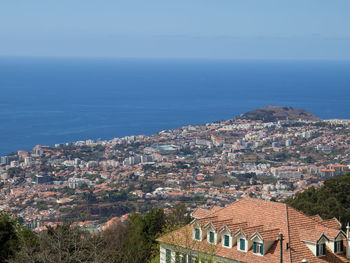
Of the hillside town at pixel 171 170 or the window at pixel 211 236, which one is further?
the hillside town at pixel 171 170

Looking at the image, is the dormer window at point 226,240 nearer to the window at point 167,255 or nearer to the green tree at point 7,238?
the window at point 167,255

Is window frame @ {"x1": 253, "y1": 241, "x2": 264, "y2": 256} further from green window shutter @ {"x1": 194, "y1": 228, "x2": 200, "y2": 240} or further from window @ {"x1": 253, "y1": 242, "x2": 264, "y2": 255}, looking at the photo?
green window shutter @ {"x1": 194, "y1": 228, "x2": 200, "y2": 240}

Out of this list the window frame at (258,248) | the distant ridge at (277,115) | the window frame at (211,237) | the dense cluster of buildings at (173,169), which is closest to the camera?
the window frame at (258,248)

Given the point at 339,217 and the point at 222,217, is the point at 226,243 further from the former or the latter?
the point at 339,217

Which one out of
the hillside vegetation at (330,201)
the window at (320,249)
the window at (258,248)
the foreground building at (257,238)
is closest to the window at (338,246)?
the foreground building at (257,238)

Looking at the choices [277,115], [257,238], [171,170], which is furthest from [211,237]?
[277,115]

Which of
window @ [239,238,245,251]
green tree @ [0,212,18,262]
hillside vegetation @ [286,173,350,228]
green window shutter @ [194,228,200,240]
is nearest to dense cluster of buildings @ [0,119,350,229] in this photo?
hillside vegetation @ [286,173,350,228]
